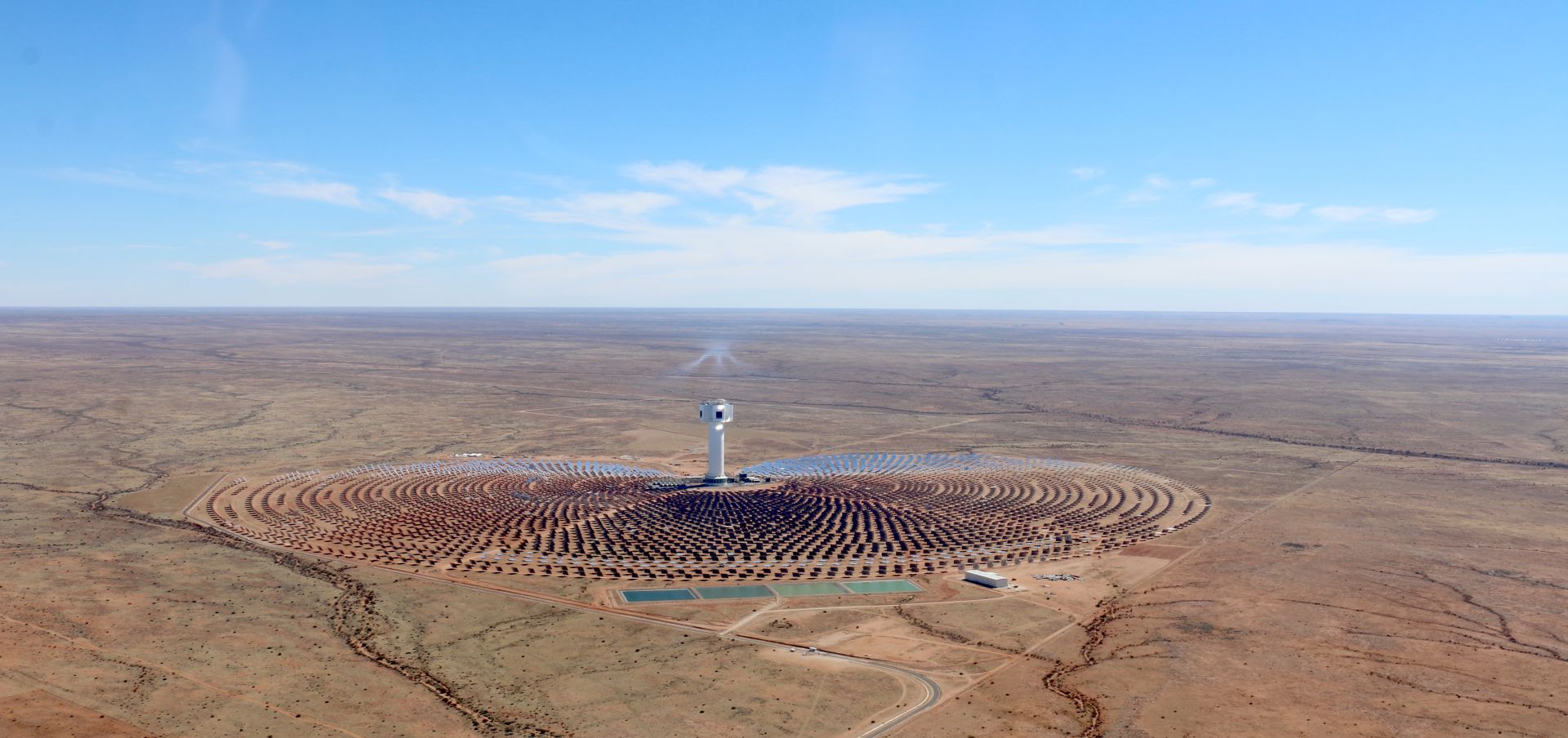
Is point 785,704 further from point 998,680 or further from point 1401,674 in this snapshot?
point 1401,674

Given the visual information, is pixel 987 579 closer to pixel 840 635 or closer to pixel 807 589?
pixel 807 589

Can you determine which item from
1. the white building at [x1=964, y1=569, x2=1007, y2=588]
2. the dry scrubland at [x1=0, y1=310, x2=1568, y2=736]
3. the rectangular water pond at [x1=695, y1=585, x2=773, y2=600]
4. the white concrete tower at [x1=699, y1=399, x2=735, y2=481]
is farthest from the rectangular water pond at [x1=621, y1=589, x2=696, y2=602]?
the white concrete tower at [x1=699, y1=399, x2=735, y2=481]

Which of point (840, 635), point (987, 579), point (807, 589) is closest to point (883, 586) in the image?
point (807, 589)

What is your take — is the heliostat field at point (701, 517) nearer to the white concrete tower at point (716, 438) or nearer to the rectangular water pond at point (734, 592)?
the rectangular water pond at point (734, 592)

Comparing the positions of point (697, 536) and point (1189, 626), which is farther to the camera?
point (697, 536)

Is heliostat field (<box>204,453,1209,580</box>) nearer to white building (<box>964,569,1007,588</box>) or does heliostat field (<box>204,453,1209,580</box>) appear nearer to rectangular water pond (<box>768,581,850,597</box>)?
rectangular water pond (<box>768,581,850,597</box>)

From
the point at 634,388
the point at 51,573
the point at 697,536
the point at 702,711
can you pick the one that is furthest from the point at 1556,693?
the point at 634,388
